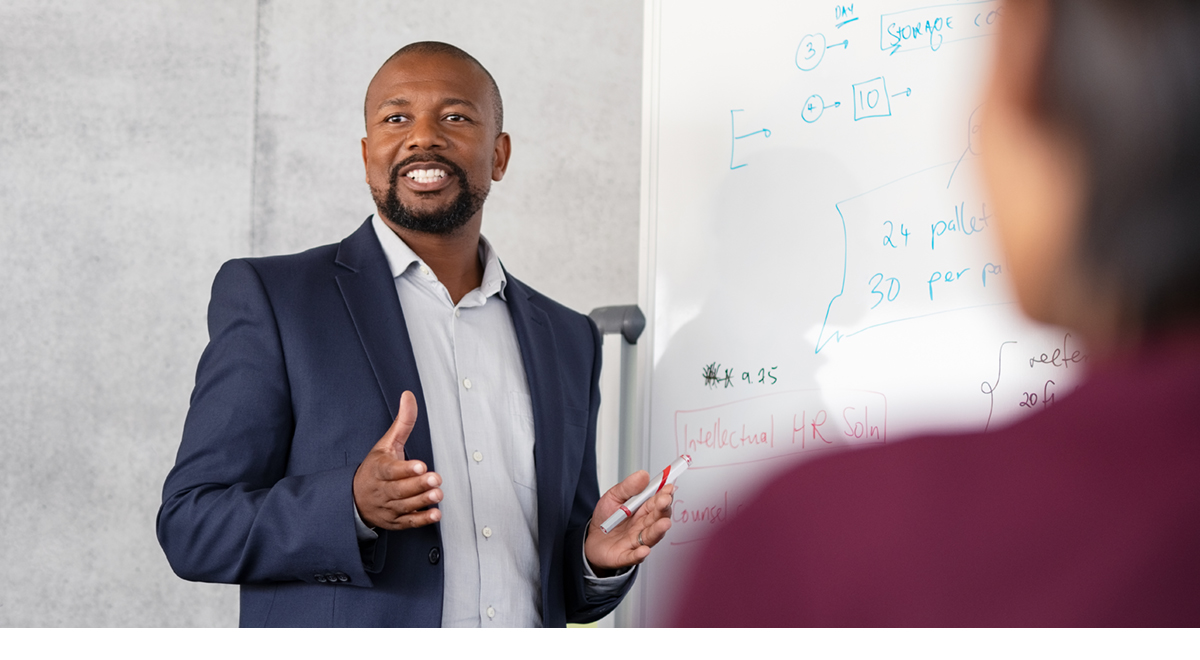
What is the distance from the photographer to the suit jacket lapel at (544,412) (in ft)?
4.60

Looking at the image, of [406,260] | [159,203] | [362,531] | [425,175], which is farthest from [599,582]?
[159,203]

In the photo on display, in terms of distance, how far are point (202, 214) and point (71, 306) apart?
38cm

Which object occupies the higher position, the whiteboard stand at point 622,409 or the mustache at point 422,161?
the mustache at point 422,161

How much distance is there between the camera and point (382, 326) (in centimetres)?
133

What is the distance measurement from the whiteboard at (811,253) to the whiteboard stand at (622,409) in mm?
22

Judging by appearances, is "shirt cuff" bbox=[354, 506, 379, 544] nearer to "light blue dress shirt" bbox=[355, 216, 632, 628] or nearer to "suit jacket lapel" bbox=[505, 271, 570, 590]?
"light blue dress shirt" bbox=[355, 216, 632, 628]

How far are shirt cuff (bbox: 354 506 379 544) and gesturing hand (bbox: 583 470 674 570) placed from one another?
0.34m

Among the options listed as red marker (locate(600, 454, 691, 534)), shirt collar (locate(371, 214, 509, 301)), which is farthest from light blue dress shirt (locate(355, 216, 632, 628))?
red marker (locate(600, 454, 691, 534))

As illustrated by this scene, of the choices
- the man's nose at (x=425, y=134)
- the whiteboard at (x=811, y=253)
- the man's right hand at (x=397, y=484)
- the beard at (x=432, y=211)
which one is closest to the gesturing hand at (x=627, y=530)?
the whiteboard at (x=811, y=253)

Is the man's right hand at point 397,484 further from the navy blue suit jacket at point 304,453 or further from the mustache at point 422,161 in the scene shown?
the mustache at point 422,161

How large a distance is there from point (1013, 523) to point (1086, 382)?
8.0 inches

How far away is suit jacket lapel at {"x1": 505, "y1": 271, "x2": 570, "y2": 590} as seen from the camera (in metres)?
1.40

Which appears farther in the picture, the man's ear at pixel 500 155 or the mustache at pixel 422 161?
the man's ear at pixel 500 155

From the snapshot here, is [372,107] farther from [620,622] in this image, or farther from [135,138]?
[135,138]
